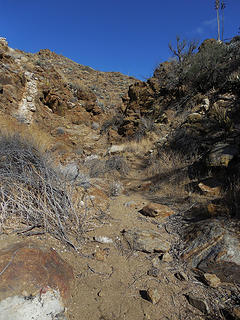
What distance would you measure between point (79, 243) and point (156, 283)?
95 cm

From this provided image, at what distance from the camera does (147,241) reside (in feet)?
7.47

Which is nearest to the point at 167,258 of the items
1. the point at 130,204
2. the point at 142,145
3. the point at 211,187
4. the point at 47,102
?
the point at 130,204

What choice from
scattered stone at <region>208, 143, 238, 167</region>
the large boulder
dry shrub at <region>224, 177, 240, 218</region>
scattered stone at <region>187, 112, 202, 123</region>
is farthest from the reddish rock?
scattered stone at <region>187, 112, 202, 123</region>

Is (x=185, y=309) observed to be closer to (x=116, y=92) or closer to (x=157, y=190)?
(x=157, y=190)

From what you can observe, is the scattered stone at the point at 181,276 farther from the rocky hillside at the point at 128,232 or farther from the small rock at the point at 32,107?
the small rock at the point at 32,107

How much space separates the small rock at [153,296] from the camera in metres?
1.52

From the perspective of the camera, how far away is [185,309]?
1.47 metres

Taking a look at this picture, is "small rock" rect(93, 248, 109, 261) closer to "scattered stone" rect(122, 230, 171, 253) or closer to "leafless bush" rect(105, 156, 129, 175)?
"scattered stone" rect(122, 230, 171, 253)

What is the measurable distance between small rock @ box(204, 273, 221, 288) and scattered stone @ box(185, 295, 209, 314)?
23cm

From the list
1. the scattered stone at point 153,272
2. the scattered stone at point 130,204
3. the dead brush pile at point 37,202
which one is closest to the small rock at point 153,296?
the scattered stone at point 153,272

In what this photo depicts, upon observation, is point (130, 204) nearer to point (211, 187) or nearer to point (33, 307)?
point (211, 187)

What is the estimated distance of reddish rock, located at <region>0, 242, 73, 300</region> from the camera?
1347 mm

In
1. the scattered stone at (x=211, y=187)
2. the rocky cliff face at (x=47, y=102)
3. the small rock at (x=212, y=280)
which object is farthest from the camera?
the rocky cliff face at (x=47, y=102)

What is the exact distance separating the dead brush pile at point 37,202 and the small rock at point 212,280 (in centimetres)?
141
